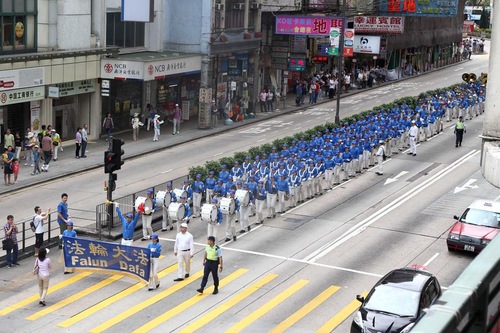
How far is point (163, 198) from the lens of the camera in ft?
92.5

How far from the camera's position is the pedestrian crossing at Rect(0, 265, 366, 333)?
65.8ft

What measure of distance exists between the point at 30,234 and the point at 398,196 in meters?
14.6

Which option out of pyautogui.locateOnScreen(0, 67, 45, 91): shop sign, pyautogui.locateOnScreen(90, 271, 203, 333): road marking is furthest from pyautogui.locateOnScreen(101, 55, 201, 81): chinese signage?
pyautogui.locateOnScreen(90, 271, 203, 333): road marking

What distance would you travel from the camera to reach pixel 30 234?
27.2 metres

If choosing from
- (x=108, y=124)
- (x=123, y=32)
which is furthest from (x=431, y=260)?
(x=123, y=32)

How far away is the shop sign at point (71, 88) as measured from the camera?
3988 centimetres

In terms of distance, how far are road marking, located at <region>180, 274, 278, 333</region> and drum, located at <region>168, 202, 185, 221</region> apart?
14.2 feet

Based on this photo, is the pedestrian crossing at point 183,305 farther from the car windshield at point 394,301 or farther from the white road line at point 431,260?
the white road line at point 431,260

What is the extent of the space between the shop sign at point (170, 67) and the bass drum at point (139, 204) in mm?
18231

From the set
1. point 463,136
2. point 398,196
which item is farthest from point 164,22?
point 398,196

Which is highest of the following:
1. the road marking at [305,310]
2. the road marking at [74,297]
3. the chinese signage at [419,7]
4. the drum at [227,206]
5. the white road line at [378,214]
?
the chinese signage at [419,7]

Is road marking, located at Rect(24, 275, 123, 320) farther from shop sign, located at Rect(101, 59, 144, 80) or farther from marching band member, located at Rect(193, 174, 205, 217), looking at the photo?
shop sign, located at Rect(101, 59, 144, 80)

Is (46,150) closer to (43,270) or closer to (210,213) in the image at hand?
(210,213)

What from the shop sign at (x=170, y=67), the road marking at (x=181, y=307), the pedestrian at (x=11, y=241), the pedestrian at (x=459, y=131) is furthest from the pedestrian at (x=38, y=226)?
the pedestrian at (x=459, y=131)
